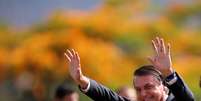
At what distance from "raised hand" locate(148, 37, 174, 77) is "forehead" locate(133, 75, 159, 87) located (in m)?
0.08

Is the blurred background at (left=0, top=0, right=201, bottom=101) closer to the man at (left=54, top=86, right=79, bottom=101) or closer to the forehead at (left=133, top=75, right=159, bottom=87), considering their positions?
the man at (left=54, top=86, right=79, bottom=101)

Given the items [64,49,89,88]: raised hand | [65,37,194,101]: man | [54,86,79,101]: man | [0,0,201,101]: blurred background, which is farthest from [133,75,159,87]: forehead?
[0,0,201,101]: blurred background

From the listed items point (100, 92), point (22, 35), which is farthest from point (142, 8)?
point (100, 92)

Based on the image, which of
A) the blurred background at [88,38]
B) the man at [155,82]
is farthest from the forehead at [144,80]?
the blurred background at [88,38]

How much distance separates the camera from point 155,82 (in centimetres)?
210

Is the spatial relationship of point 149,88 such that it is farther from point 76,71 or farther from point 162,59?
point 76,71

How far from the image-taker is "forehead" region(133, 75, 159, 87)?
208cm

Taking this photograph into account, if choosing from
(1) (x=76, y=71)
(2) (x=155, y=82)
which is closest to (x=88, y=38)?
(1) (x=76, y=71)

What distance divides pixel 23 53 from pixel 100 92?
2688 millimetres

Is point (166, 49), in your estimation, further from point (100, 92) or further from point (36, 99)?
point (36, 99)

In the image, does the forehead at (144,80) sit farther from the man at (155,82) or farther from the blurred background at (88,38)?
the blurred background at (88,38)

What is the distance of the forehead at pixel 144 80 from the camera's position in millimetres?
2082

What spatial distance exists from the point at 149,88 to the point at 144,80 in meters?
0.03

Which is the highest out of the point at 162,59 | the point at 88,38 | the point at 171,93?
the point at 162,59
